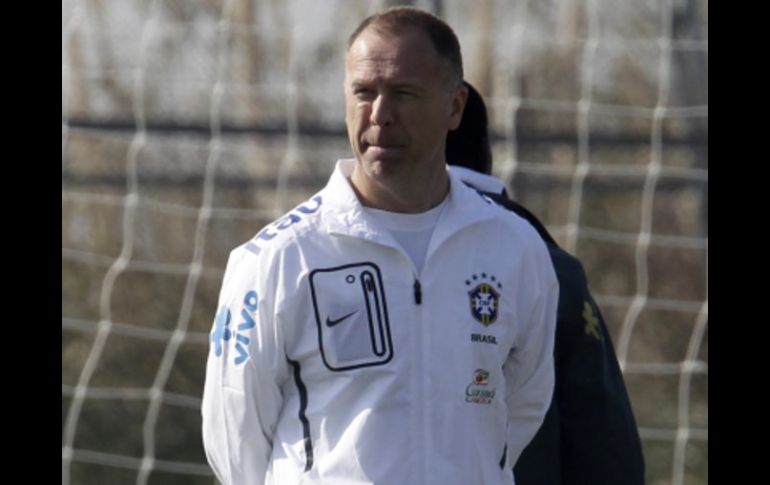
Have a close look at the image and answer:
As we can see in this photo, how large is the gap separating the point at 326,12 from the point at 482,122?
2.90 meters

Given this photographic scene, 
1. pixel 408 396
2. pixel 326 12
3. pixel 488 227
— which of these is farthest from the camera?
pixel 326 12

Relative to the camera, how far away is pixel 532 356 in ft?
10.1

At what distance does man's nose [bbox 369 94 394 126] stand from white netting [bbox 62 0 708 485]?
131 inches

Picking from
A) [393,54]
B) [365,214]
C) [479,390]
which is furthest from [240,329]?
[393,54]

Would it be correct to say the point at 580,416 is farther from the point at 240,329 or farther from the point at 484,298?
the point at 240,329

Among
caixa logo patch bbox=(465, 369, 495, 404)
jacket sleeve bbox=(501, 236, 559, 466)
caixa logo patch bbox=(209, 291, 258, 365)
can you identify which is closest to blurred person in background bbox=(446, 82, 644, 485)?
jacket sleeve bbox=(501, 236, 559, 466)

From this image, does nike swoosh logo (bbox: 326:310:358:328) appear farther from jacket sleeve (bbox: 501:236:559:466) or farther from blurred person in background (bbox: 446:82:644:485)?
blurred person in background (bbox: 446:82:644:485)

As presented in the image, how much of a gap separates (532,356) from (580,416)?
397 mm

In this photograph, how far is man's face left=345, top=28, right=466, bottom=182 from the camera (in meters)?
2.86

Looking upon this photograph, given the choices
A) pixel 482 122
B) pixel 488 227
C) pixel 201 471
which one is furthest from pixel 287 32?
pixel 488 227

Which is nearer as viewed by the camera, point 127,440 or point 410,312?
point 410,312
